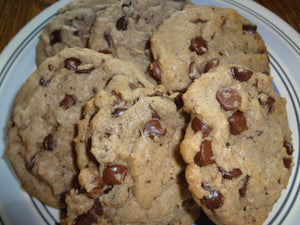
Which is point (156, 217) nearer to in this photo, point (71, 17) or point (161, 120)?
point (161, 120)

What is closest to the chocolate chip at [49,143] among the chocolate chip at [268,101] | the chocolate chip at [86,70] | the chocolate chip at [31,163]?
the chocolate chip at [31,163]

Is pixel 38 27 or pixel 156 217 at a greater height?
pixel 38 27

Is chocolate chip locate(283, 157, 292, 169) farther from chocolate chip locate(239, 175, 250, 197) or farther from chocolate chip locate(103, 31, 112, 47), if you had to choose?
chocolate chip locate(103, 31, 112, 47)

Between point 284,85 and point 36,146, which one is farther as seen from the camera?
point 284,85

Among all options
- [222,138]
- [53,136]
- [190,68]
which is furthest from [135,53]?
[222,138]

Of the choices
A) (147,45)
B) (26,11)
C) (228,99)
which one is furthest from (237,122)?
(26,11)

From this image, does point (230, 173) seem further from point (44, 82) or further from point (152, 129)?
point (44, 82)
